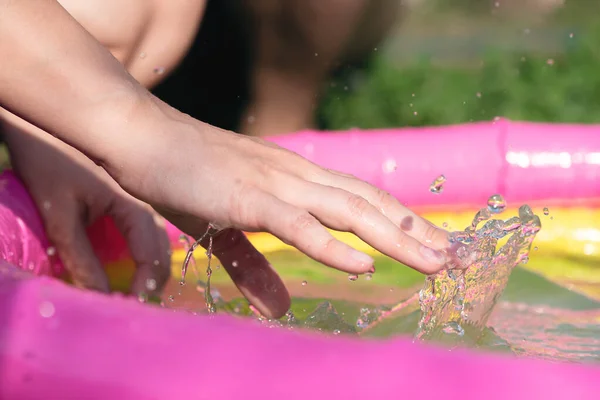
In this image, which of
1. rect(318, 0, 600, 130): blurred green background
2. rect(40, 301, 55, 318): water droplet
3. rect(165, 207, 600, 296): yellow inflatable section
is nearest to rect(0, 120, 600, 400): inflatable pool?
rect(40, 301, 55, 318): water droplet

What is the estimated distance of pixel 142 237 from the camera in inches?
58.1

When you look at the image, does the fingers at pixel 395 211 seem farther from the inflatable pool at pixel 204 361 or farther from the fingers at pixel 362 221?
the inflatable pool at pixel 204 361

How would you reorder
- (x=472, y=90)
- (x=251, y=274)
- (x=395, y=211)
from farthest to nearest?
1. (x=472, y=90)
2. (x=251, y=274)
3. (x=395, y=211)

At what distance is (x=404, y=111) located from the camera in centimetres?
306

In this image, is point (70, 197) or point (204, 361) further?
point (70, 197)

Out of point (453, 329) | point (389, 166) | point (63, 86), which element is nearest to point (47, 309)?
point (63, 86)

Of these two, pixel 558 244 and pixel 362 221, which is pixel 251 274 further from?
pixel 558 244

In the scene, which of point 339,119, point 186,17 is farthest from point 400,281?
point 339,119

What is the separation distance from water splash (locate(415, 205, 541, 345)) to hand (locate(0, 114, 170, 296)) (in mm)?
500

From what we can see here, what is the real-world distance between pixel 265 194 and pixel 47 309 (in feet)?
0.82

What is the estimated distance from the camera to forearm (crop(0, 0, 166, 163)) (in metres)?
0.93

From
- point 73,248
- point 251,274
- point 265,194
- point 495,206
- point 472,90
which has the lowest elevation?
point 73,248

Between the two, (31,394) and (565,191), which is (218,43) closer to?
(565,191)

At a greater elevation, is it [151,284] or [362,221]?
[362,221]
